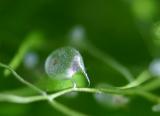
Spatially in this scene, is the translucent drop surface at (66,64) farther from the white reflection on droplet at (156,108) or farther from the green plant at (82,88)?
the white reflection on droplet at (156,108)

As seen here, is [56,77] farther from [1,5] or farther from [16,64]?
[1,5]

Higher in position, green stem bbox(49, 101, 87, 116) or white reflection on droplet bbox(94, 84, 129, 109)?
white reflection on droplet bbox(94, 84, 129, 109)

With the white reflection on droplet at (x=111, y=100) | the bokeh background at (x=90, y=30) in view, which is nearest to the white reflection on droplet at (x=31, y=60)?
the bokeh background at (x=90, y=30)

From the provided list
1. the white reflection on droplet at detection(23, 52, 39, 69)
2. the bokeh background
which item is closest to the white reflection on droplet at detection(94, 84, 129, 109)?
the bokeh background

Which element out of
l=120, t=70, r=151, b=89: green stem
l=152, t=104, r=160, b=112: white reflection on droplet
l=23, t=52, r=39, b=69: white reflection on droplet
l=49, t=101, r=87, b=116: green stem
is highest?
l=23, t=52, r=39, b=69: white reflection on droplet

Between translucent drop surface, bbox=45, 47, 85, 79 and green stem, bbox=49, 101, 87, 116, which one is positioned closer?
translucent drop surface, bbox=45, 47, 85, 79

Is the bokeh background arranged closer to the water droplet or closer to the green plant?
the green plant
